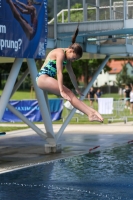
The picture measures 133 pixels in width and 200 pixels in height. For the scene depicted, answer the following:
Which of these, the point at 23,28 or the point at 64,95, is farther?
the point at 23,28

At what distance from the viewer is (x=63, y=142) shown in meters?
18.3

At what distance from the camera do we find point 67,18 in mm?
16172

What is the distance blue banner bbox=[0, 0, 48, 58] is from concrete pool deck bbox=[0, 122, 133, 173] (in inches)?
104

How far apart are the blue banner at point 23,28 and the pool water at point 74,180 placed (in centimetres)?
273

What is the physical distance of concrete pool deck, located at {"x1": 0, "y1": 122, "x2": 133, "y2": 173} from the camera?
563 inches

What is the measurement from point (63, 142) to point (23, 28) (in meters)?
5.99

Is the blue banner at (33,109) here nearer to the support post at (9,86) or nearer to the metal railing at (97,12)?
the metal railing at (97,12)

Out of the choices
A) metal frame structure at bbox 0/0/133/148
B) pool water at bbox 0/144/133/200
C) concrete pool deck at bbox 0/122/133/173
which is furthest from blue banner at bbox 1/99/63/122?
pool water at bbox 0/144/133/200

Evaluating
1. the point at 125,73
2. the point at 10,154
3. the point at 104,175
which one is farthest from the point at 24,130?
the point at 125,73

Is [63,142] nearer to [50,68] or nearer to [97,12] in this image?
[97,12]

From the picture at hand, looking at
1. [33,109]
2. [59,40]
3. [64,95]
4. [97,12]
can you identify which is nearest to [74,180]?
[64,95]

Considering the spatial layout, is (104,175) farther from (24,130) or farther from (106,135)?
(24,130)

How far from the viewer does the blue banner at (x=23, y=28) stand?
1251 cm

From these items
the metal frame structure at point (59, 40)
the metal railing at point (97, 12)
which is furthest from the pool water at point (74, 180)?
the metal railing at point (97, 12)
